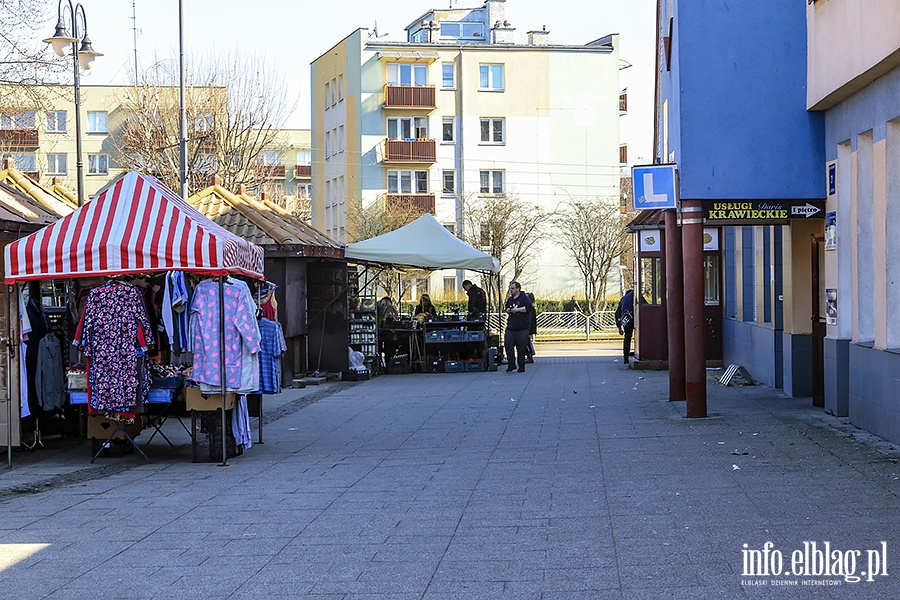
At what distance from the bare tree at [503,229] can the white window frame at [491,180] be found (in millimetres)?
4972

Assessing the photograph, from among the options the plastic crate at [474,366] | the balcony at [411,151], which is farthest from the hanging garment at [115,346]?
the balcony at [411,151]

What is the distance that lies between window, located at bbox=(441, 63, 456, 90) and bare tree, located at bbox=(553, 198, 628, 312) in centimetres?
1006

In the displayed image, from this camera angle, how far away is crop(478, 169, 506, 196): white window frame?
5900 cm

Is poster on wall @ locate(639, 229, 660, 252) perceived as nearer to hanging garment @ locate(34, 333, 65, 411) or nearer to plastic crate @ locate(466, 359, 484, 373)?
plastic crate @ locate(466, 359, 484, 373)

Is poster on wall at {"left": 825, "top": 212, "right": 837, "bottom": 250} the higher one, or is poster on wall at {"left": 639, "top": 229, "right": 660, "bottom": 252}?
poster on wall at {"left": 639, "top": 229, "right": 660, "bottom": 252}

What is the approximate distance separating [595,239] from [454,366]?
27082 millimetres

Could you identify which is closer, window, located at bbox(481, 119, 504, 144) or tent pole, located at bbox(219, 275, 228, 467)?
tent pole, located at bbox(219, 275, 228, 467)

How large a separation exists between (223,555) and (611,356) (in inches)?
984

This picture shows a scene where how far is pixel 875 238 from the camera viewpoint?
12.7 meters

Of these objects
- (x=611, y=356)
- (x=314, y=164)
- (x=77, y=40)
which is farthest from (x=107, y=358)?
(x=314, y=164)

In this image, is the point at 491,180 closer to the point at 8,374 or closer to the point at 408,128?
the point at 408,128

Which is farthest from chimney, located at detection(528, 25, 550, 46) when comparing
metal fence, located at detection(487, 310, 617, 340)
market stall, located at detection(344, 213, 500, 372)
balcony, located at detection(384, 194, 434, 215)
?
market stall, located at detection(344, 213, 500, 372)

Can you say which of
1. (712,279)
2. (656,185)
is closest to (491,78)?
(712,279)

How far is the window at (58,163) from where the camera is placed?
212ft
